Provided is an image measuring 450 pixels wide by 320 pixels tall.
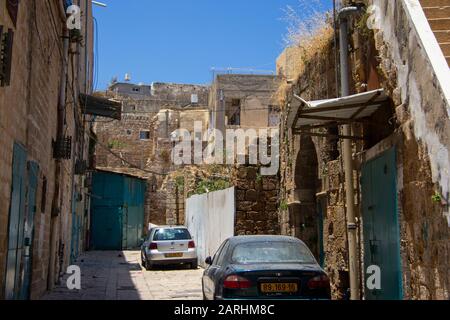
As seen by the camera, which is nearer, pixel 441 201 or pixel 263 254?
pixel 441 201

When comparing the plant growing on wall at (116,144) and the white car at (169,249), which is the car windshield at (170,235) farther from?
the plant growing on wall at (116,144)

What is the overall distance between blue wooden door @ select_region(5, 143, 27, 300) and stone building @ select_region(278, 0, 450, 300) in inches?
151

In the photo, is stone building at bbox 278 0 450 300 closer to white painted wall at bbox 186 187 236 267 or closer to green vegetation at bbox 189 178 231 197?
white painted wall at bbox 186 187 236 267

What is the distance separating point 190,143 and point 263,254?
32.8 metres

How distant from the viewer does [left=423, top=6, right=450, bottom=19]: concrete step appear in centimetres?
709

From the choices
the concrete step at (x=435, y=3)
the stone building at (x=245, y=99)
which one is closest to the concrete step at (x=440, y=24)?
the concrete step at (x=435, y=3)

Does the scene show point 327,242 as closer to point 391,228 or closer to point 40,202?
point 391,228

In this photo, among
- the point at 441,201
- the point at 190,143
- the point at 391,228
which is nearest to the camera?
the point at 441,201

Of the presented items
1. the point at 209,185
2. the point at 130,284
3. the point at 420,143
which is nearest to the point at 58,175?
the point at 130,284

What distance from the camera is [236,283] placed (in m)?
6.87

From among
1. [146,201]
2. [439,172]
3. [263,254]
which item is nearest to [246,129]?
[146,201]

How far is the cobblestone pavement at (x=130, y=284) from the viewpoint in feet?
35.9

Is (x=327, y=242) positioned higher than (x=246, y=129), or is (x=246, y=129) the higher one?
(x=246, y=129)

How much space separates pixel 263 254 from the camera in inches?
299
